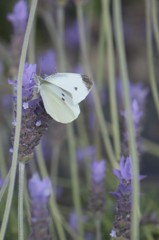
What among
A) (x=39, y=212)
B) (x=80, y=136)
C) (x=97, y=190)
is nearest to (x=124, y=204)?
(x=39, y=212)

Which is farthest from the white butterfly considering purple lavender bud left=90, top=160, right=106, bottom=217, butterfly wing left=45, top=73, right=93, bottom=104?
purple lavender bud left=90, top=160, right=106, bottom=217

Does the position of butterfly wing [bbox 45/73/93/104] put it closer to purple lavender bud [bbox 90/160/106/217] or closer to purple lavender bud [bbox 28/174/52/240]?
purple lavender bud [bbox 28/174/52/240]

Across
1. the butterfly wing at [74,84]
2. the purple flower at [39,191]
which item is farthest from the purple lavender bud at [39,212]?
the butterfly wing at [74,84]

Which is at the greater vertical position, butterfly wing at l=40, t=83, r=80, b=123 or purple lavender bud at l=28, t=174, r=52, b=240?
butterfly wing at l=40, t=83, r=80, b=123

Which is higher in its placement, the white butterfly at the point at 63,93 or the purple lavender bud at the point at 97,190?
the white butterfly at the point at 63,93

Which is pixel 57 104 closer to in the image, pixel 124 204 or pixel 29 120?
pixel 29 120

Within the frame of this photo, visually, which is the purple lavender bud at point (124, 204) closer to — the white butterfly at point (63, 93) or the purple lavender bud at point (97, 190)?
the white butterfly at point (63, 93)
